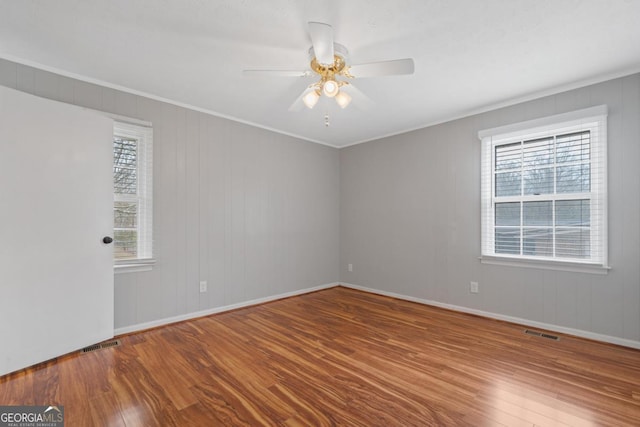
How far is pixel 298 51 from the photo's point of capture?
7.54ft

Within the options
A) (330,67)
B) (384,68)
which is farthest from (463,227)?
(330,67)

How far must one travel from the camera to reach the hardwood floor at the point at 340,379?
1.72 metres

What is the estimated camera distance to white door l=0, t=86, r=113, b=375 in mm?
2191

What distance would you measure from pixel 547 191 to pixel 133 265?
4.30 metres

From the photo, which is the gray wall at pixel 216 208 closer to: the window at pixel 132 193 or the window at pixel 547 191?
the window at pixel 132 193

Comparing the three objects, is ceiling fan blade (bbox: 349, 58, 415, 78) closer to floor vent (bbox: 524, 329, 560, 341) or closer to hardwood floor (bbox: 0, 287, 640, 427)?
hardwood floor (bbox: 0, 287, 640, 427)

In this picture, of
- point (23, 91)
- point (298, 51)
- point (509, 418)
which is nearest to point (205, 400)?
point (509, 418)

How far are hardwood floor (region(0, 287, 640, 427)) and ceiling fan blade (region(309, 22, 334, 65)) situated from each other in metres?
2.17

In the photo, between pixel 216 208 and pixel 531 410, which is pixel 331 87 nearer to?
pixel 216 208

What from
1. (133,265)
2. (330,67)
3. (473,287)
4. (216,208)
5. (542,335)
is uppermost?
(330,67)

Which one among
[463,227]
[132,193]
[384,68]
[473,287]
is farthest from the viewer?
[463,227]

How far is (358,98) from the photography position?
10.2 ft

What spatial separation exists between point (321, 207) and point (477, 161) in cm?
239

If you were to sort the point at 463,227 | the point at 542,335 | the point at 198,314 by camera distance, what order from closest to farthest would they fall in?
the point at 542,335 < the point at 198,314 < the point at 463,227
